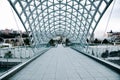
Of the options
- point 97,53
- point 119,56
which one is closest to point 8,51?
point 97,53

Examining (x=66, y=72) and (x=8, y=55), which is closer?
(x=66, y=72)

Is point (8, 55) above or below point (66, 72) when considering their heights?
above

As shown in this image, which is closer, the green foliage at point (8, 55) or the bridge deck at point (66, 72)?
the bridge deck at point (66, 72)

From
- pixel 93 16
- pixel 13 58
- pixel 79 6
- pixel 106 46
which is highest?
pixel 79 6

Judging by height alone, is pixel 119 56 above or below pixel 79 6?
below

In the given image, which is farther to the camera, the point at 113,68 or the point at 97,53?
the point at 97,53

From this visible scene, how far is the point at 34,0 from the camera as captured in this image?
32.7 m

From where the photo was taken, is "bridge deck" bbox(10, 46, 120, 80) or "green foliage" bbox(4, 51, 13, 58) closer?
"bridge deck" bbox(10, 46, 120, 80)

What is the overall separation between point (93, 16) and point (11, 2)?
17.1 meters

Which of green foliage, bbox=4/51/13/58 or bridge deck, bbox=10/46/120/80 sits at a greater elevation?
green foliage, bbox=4/51/13/58

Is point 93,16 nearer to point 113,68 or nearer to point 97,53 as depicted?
point 97,53

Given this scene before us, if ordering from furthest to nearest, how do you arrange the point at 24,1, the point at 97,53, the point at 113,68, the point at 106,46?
1. the point at 24,1
2. the point at 106,46
3. the point at 97,53
4. the point at 113,68

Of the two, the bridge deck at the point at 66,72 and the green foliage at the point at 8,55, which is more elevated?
the green foliage at the point at 8,55

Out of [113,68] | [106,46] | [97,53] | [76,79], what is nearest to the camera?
[76,79]
